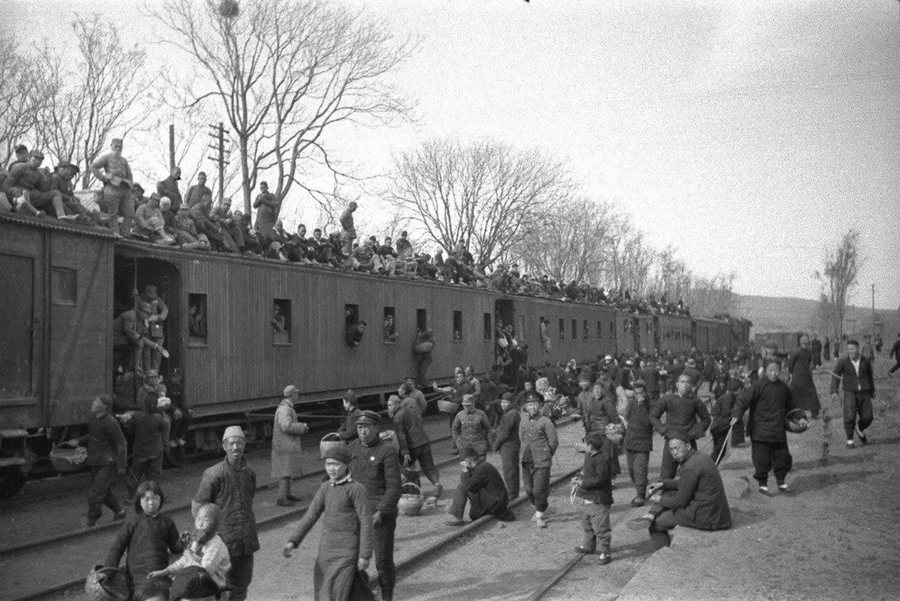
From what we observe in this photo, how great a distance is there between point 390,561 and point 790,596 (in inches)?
134

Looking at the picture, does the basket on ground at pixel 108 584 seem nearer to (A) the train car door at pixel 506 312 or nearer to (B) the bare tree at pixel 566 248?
(A) the train car door at pixel 506 312

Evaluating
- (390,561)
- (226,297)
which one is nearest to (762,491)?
(390,561)

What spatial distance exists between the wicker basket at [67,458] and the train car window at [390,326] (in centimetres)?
978

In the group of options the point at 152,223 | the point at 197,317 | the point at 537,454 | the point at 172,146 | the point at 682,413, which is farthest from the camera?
the point at 172,146

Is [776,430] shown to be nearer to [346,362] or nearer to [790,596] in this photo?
[790,596]

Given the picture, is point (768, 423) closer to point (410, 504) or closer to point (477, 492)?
point (477, 492)

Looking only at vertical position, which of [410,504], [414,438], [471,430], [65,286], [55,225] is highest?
[55,225]

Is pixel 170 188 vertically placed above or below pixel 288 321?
above

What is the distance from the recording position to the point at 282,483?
11.8 m

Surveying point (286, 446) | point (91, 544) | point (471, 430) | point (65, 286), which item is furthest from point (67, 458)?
point (471, 430)

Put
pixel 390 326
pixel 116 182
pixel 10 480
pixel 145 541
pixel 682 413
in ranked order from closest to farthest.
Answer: pixel 145 541, pixel 10 480, pixel 682 413, pixel 116 182, pixel 390 326

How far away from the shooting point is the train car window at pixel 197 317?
574 inches

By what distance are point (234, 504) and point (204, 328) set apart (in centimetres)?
845

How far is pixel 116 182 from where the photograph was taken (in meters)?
14.1
